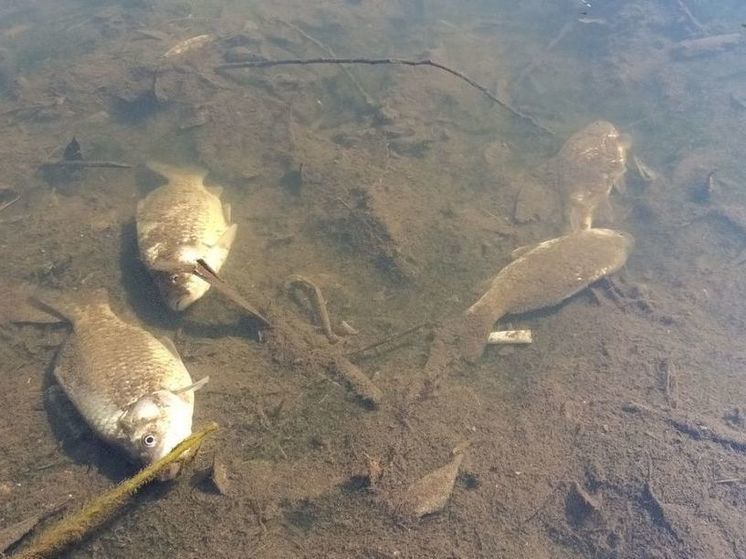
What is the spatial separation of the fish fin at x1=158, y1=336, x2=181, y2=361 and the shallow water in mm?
175

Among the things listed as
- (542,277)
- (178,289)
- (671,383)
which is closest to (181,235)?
(178,289)

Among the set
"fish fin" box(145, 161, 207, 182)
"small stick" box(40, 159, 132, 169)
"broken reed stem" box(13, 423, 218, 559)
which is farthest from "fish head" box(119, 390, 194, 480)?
"small stick" box(40, 159, 132, 169)

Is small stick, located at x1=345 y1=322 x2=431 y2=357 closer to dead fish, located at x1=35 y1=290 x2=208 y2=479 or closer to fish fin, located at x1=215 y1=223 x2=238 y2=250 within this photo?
dead fish, located at x1=35 y1=290 x2=208 y2=479

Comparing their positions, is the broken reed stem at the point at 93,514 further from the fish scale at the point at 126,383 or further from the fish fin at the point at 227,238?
the fish fin at the point at 227,238

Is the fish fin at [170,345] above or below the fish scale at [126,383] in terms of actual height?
below

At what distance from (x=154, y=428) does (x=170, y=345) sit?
3.68 ft

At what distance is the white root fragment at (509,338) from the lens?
17.5 ft

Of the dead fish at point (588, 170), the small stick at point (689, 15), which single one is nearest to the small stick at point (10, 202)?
the dead fish at point (588, 170)

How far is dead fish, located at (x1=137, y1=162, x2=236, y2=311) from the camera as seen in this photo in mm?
4840

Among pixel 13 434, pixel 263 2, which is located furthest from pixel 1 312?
pixel 263 2

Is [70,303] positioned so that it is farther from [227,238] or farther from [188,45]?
[188,45]

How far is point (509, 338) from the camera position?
17.6ft

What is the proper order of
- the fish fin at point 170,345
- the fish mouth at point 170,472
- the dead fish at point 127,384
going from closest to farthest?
the fish mouth at point 170,472 → the dead fish at point 127,384 → the fish fin at point 170,345

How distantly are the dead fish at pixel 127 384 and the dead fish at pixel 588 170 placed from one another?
5523 mm
